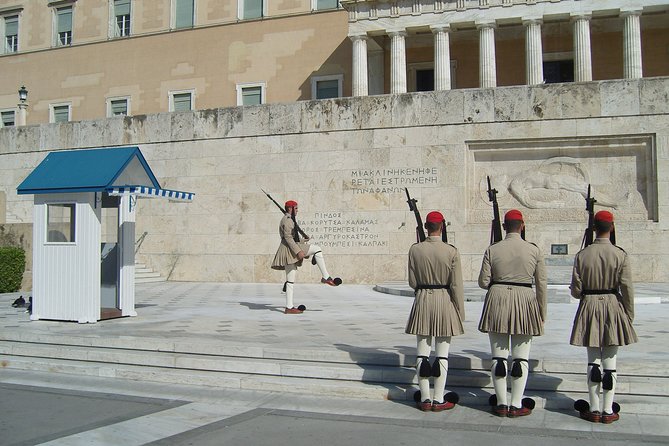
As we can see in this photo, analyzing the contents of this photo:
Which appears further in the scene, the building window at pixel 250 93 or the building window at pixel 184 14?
the building window at pixel 184 14

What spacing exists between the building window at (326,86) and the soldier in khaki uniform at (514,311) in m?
28.4

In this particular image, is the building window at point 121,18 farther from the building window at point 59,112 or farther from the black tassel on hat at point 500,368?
the black tassel on hat at point 500,368

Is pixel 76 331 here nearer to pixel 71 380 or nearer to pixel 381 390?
pixel 71 380

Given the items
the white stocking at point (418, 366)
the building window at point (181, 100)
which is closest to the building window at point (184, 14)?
the building window at point (181, 100)

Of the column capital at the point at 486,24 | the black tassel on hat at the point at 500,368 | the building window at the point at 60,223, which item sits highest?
the column capital at the point at 486,24

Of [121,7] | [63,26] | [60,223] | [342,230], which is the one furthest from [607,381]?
[63,26]

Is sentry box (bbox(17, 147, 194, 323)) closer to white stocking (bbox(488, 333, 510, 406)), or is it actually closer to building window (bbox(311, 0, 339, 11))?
white stocking (bbox(488, 333, 510, 406))

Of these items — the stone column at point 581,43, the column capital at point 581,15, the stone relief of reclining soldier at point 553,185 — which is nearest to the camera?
the stone relief of reclining soldier at point 553,185

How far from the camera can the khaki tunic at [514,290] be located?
627 cm

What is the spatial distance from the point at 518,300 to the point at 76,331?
6.84m

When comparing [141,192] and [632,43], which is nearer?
[141,192]

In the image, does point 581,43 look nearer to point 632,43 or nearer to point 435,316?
point 632,43

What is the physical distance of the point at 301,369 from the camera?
780cm

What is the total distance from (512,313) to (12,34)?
4324 centimetres
